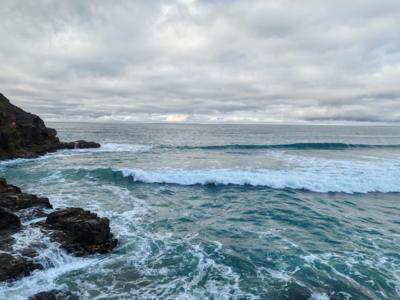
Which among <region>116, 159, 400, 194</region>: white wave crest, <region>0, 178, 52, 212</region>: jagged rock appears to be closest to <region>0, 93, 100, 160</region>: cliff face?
<region>116, 159, 400, 194</region>: white wave crest

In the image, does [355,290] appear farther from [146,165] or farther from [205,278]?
[146,165]

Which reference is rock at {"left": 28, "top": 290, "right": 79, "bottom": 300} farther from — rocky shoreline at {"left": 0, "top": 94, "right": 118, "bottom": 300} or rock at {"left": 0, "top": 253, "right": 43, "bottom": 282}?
rock at {"left": 0, "top": 253, "right": 43, "bottom": 282}

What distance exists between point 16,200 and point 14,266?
555 centimetres

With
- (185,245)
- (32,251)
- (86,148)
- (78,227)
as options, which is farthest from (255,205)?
(86,148)

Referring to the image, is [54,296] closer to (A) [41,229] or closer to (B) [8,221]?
(A) [41,229]

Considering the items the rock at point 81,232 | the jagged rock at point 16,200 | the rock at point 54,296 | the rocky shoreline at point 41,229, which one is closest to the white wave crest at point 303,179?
the jagged rock at point 16,200

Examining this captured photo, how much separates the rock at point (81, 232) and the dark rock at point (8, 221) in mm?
997

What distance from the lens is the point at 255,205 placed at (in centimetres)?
1611

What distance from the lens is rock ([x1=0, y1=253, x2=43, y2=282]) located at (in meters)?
7.71

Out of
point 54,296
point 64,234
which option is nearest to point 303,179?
point 64,234

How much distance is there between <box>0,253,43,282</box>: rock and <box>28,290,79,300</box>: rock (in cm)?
132

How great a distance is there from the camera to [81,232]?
Answer: 9.91 m

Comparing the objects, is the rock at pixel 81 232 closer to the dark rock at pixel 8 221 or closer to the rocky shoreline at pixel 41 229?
the rocky shoreline at pixel 41 229

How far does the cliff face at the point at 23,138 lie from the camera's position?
30941mm
